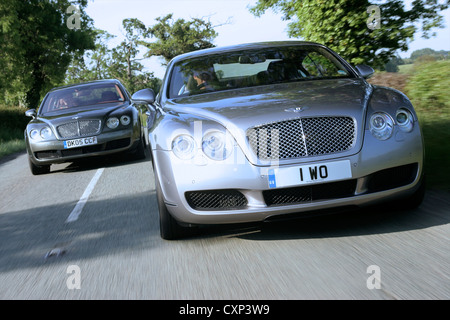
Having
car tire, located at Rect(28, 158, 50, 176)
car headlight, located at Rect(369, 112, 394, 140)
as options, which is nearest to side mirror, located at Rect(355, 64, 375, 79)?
car headlight, located at Rect(369, 112, 394, 140)

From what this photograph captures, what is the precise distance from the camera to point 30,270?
3.94 meters

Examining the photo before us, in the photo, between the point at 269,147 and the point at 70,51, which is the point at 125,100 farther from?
the point at 70,51

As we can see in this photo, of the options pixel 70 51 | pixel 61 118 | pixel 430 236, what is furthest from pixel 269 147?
pixel 70 51

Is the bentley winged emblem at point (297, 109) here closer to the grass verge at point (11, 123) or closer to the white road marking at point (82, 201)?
the white road marking at point (82, 201)

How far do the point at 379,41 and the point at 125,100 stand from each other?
4778 millimetres

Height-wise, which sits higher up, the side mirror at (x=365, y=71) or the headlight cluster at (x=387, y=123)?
the side mirror at (x=365, y=71)

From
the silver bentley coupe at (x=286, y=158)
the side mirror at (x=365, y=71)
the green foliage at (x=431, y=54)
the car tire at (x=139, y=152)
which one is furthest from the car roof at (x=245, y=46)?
the car tire at (x=139, y=152)

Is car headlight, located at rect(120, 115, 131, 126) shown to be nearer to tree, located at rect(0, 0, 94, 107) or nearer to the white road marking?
the white road marking

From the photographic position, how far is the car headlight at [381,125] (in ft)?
13.1

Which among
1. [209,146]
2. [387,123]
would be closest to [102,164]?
[209,146]

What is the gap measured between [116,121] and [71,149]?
88cm

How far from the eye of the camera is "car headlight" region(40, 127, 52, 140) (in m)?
9.41

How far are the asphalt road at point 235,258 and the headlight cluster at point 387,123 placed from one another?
0.70 m

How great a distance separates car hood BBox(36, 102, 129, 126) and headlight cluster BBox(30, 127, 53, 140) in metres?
0.15
